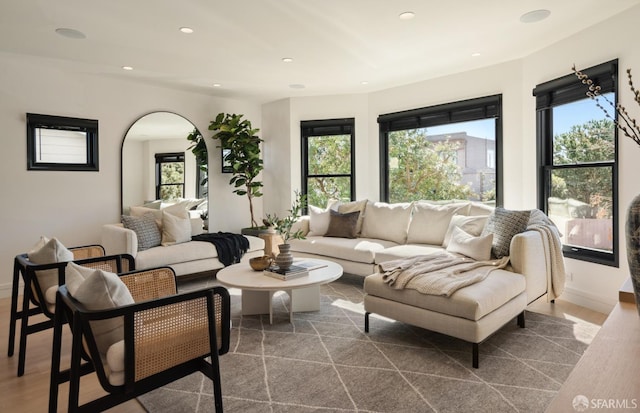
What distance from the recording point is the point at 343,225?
488 cm

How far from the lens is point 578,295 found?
11.9ft

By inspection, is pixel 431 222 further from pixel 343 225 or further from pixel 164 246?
pixel 164 246

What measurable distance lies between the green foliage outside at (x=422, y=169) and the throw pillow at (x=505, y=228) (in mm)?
1511

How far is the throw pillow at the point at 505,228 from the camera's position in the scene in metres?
3.27

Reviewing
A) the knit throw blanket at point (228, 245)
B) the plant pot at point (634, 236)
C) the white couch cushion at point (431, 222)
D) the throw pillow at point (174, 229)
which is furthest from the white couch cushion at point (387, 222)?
the plant pot at point (634, 236)

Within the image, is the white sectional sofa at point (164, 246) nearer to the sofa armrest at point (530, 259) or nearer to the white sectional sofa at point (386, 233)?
the white sectional sofa at point (386, 233)

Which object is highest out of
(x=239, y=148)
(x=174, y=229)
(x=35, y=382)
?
(x=239, y=148)

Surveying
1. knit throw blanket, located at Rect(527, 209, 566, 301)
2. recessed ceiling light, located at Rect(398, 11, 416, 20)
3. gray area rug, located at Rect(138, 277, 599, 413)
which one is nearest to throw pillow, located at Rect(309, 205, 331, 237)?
gray area rug, located at Rect(138, 277, 599, 413)

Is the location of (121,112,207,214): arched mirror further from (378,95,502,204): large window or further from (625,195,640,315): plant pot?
(625,195,640,315): plant pot

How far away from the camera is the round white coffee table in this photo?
2.96m

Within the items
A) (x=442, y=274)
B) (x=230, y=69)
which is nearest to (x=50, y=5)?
(x=230, y=69)

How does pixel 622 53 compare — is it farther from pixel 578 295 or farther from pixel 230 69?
pixel 230 69

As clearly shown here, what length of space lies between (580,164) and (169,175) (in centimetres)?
492

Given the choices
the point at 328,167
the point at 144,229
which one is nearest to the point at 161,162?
the point at 144,229
